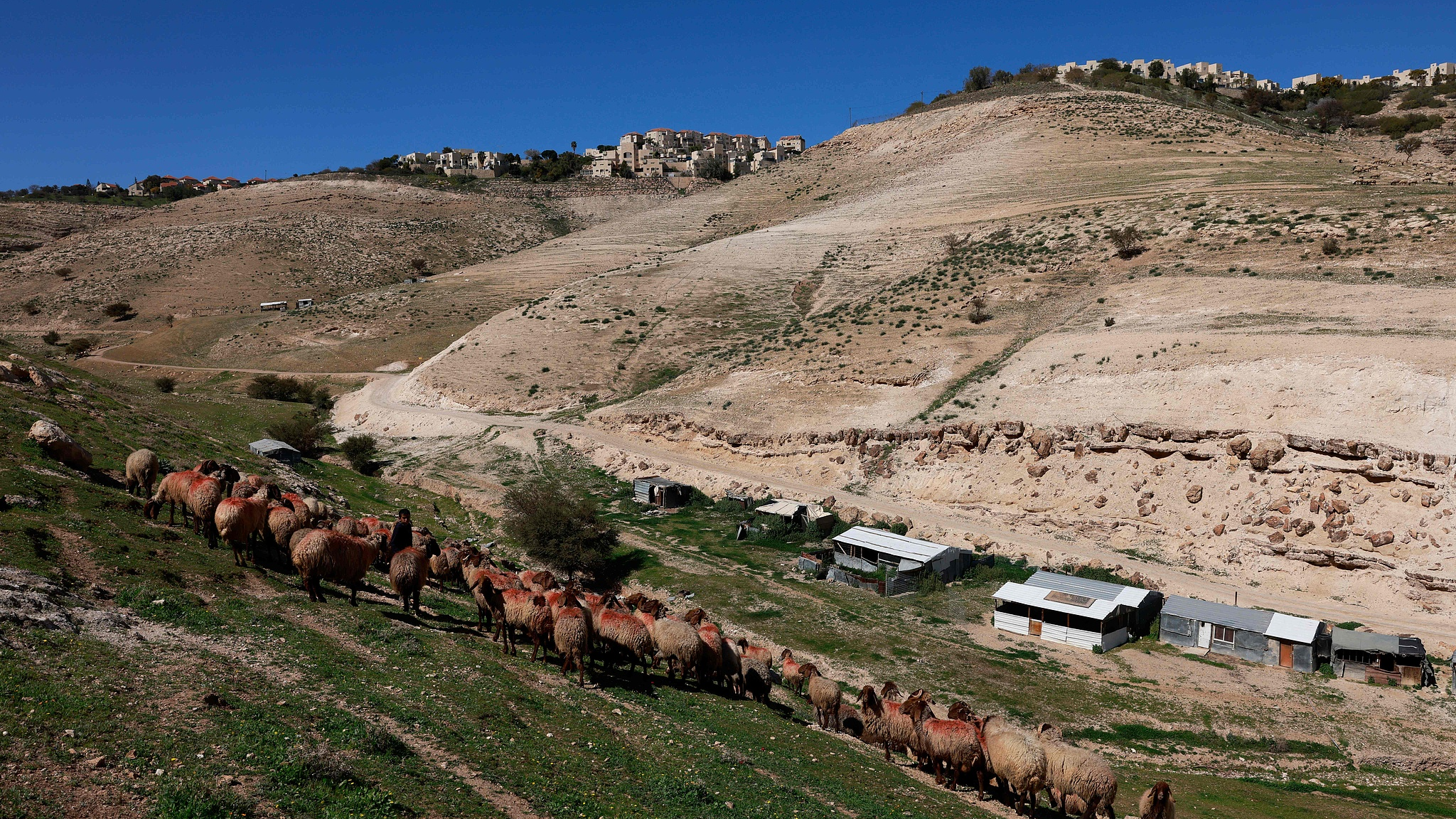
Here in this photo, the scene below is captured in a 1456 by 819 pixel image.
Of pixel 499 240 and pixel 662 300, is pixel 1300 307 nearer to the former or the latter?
pixel 662 300

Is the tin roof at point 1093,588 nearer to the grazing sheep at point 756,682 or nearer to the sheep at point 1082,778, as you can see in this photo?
the grazing sheep at point 756,682

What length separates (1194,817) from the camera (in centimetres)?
1781

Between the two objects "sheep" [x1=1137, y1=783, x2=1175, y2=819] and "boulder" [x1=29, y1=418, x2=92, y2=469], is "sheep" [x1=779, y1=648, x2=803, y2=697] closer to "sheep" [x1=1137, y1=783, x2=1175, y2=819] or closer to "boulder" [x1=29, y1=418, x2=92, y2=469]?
"sheep" [x1=1137, y1=783, x2=1175, y2=819]

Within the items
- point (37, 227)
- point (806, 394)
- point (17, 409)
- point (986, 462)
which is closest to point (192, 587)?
point (17, 409)

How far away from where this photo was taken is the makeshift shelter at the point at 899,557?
34.4 meters

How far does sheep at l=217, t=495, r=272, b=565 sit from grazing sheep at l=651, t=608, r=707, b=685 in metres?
9.05

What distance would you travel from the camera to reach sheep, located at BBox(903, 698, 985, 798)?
16.6 metres

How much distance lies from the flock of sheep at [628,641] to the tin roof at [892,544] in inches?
525

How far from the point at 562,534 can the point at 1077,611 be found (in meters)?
20.0

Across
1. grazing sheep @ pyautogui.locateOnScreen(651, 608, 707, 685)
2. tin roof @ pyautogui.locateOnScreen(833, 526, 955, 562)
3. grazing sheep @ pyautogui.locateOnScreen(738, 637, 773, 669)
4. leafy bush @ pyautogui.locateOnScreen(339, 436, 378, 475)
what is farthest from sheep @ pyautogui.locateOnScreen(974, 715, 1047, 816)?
leafy bush @ pyautogui.locateOnScreen(339, 436, 378, 475)

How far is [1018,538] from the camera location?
38094 millimetres

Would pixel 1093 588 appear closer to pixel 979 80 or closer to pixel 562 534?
pixel 562 534

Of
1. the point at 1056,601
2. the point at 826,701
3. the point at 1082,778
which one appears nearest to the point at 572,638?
the point at 826,701

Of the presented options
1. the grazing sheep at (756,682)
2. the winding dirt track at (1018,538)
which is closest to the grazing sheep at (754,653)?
the grazing sheep at (756,682)
